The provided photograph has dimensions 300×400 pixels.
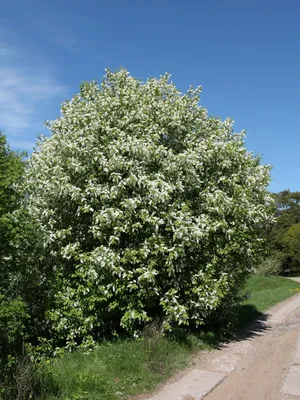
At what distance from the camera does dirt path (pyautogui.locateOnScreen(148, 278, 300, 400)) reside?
8.34 meters

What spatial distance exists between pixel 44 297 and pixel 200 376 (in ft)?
17.7

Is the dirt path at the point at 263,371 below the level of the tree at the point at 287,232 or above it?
Result: below

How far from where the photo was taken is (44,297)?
483 inches

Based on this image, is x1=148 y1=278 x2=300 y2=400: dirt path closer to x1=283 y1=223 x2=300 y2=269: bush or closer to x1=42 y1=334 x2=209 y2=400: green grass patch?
x1=42 y1=334 x2=209 y2=400: green grass patch

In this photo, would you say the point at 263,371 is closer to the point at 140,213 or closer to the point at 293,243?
the point at 140,213

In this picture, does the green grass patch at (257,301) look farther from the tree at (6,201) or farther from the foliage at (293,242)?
the foliage at (293,242)

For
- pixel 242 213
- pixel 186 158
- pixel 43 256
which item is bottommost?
pixel 43 256

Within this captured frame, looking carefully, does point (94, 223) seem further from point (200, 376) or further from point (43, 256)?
point (200, 376)

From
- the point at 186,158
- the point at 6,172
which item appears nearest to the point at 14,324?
the point at 6,172

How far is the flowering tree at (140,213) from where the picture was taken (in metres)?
11.5

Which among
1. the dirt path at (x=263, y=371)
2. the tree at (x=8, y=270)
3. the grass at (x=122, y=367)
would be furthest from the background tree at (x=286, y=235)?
the tree at (x=8, y=270)

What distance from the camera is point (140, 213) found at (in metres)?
11.8

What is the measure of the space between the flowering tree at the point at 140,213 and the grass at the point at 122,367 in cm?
74

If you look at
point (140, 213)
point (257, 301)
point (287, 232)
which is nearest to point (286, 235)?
point (287, 232)
